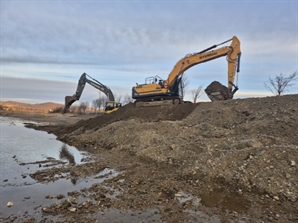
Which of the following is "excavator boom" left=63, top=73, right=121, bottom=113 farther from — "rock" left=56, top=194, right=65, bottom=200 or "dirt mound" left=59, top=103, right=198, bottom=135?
"rock" left=56, top=194, right=65, bottom=200

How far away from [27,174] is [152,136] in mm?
5798

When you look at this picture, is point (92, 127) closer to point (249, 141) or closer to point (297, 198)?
point (249, 141)

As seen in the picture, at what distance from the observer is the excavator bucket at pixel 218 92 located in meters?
16.5

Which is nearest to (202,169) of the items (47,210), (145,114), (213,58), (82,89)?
(47,210)

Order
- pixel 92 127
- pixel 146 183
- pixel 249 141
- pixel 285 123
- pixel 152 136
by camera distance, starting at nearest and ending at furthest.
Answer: pixel 146 183 → pixel 249 141 → pixel 285 123 → pixel 152 136 → pixel 92 127

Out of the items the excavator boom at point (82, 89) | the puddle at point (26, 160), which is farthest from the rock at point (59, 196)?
the excavator boom at point (82, 89)

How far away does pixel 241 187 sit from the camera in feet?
21.9

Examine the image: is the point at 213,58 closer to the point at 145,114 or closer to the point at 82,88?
the point at 145,114

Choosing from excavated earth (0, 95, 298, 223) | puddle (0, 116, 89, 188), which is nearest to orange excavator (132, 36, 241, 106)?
excavated earth (0, 95, 298, 223)

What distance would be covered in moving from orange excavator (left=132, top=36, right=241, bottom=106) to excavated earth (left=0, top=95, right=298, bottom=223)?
275 cm

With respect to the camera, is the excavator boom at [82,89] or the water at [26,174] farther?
the excavator boom at [82,89]

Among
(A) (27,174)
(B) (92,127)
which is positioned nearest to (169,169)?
(A) (27,174)

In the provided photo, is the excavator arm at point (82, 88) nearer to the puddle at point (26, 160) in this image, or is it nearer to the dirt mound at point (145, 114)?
the dirt mound at point (145, 114)

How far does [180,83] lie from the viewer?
1877 cm
